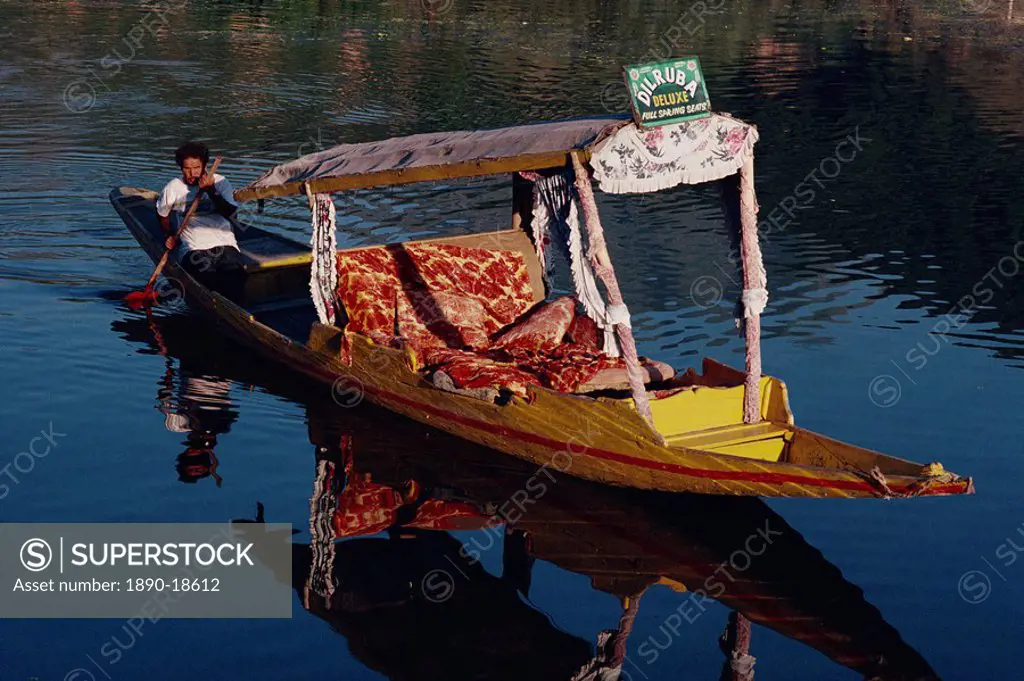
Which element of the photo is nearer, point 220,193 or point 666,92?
point 666,92

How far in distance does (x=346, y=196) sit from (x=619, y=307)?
9667 millimetres

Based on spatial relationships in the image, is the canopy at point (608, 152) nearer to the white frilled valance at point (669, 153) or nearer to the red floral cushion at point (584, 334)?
the white frilled valance at point (669, 153)

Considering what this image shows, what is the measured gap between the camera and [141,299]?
14000 millimetres

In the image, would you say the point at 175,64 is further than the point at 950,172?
Yes

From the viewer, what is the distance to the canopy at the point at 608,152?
8.68 m

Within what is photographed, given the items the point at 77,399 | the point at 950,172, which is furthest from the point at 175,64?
the point at 77,399

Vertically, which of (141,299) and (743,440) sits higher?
(743,440)

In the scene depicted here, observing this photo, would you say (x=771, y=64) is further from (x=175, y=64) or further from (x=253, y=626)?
(x=253, y=626)

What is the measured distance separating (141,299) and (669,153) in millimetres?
7254

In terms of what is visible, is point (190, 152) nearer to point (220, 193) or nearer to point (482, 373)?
point (220, 193)

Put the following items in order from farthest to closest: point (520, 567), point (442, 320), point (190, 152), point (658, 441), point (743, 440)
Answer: point (190, 152) < point (442, 320) < point (743, 440) < point (658, 441) < point (520, 567)

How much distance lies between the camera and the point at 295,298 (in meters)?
13.3

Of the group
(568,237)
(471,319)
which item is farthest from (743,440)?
(471,319)

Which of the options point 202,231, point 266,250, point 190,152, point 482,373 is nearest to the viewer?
point 482,373
